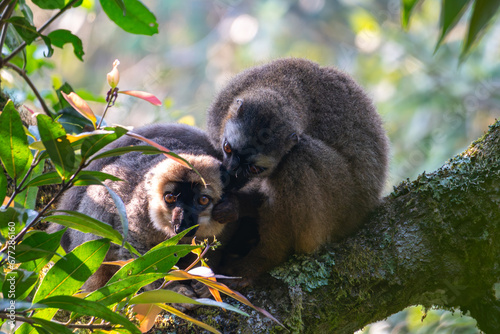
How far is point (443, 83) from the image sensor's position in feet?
37.7

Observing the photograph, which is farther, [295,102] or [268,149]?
[295,102]

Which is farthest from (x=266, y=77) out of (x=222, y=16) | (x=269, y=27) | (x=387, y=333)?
(x=222, y=16)

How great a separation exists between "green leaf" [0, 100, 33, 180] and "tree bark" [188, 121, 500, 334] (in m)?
1.80

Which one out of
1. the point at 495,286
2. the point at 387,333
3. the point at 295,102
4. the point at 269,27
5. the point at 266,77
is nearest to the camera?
the point at 495,286

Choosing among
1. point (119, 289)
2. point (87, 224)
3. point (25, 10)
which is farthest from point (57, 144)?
point (25, 10)

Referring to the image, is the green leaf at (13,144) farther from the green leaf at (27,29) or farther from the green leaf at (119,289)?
the green leaf at (27,29)

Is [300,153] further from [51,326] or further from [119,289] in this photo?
[51,326]

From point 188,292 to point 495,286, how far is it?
2227mm

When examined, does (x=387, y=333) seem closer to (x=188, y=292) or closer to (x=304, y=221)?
(x=304, y=221)

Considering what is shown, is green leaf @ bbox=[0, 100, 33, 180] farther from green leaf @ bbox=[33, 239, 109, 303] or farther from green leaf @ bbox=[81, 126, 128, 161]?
green leaf @ bbox=[33, 239, 109, 303]

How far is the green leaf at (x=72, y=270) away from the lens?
7.24 feet

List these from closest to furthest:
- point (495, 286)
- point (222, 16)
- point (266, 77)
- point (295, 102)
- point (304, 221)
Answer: point (495, 286)
point (304, 221)
point (295, 102)
point (266, 77)
point (222, 16)

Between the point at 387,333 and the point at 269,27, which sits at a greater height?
the point at 269,27

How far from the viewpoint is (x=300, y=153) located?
3828mm
